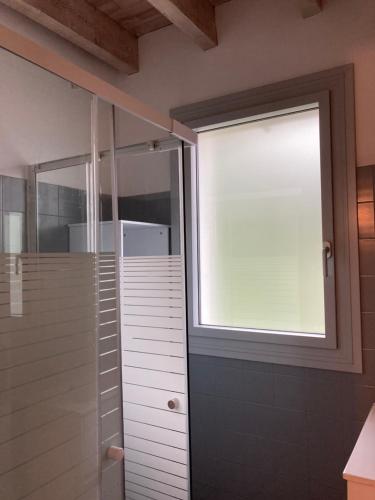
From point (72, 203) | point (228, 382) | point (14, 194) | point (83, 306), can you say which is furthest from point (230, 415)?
point (14, 194)

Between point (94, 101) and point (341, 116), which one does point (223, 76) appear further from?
point (94, 101)

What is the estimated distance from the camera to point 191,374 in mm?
2006

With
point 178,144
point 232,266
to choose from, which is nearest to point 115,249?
point 178,144

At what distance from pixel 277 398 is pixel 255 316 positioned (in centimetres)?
38

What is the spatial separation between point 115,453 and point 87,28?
187 cm

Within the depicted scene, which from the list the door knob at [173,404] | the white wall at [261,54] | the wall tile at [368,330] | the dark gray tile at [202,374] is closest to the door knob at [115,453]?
the door knob at [173,404]

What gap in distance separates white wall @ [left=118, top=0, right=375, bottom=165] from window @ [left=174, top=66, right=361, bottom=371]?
0.07 meters

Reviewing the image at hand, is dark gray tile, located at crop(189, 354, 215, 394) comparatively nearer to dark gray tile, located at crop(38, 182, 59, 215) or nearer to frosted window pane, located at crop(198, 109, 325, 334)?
frosted window pane, located at crop(198, 109, 325, 334)

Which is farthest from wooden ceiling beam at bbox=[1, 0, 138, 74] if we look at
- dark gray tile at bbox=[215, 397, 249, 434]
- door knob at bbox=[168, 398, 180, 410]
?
dark gray tile at bbox=[215, 397, 249, 434]

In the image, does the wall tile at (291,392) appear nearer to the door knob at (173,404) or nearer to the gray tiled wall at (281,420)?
the gray tiled wall at (281,420)

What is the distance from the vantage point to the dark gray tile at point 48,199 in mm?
1291

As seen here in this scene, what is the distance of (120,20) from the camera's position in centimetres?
210

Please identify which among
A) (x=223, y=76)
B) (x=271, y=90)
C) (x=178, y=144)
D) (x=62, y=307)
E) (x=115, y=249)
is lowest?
(x=62, y=307)

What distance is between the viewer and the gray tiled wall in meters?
1.61
